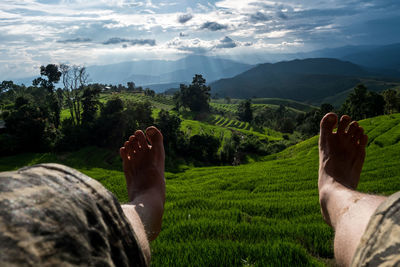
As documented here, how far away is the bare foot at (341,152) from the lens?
2.97 m

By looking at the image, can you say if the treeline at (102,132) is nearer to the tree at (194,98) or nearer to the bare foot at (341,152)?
the bare foot at (341,152)

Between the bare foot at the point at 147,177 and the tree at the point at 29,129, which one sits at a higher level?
the bare foot at the point at 147,177

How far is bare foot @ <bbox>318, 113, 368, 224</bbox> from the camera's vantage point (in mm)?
2975

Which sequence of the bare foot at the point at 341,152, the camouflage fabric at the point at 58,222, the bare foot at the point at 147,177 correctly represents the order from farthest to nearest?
1. the bare foot at the point at 341,152
2. the bare foot at the point at 147,177
3. the camouflage fabric at the point at 58,222

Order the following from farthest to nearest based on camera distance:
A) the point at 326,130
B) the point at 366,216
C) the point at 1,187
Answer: the point at 326,130 < the point at 366,216 < the point at 1,187

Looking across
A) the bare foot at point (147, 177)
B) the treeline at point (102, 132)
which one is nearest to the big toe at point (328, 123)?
the bare foot at point (147, 177)

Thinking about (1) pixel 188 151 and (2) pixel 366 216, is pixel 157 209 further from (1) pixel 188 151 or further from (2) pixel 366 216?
(1) pixel 188 151

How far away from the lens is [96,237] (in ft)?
2.59

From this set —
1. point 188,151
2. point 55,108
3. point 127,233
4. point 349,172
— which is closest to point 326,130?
point 349,172

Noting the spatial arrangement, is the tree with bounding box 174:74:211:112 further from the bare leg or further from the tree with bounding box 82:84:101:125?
the bare leg

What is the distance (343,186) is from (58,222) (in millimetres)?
2631

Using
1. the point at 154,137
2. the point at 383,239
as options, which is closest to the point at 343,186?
the point at 383,239

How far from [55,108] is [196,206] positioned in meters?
39.9

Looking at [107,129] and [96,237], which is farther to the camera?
[107,129]
